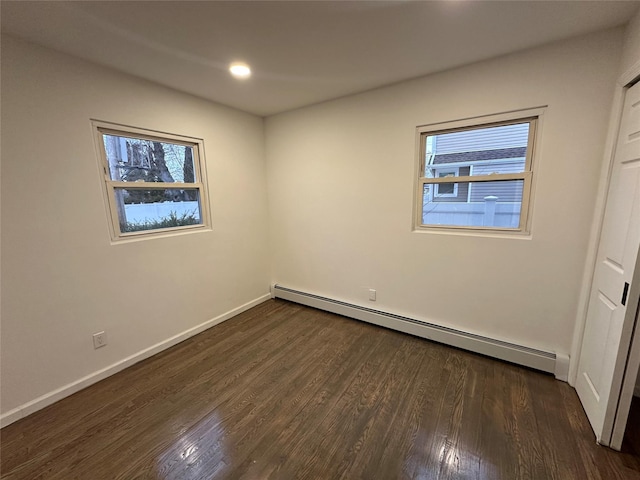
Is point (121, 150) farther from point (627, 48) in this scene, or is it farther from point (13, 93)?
point (627, 48)

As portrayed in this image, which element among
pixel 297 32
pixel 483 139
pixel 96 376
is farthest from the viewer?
pixel 483 139

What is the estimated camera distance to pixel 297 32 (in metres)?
1.71

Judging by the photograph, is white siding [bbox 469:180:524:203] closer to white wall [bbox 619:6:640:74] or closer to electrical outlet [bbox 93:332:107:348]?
white wall [bbox 619:6:640:74]

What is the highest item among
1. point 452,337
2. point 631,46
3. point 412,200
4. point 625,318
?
point 631,46

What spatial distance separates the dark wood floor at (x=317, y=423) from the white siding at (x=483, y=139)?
1838 millimetres

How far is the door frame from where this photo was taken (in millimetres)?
1427

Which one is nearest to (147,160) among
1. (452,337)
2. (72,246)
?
(72,246)

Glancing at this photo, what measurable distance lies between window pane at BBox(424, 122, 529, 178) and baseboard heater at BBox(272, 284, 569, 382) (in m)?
1.45

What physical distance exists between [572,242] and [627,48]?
48.6 inches

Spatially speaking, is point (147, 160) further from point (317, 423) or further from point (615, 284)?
point (615, 284)

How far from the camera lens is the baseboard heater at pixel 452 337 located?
6.97 ft

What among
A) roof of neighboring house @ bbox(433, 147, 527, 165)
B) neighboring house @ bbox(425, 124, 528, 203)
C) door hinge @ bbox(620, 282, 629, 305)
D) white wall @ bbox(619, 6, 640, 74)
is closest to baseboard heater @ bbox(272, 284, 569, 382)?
door hinge @ bbox(620, 282, 629, 305)

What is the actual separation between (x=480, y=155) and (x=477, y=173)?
6.1 inches

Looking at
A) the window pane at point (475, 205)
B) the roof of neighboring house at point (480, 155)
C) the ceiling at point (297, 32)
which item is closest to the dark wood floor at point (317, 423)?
the window pane at point (475, 205)
